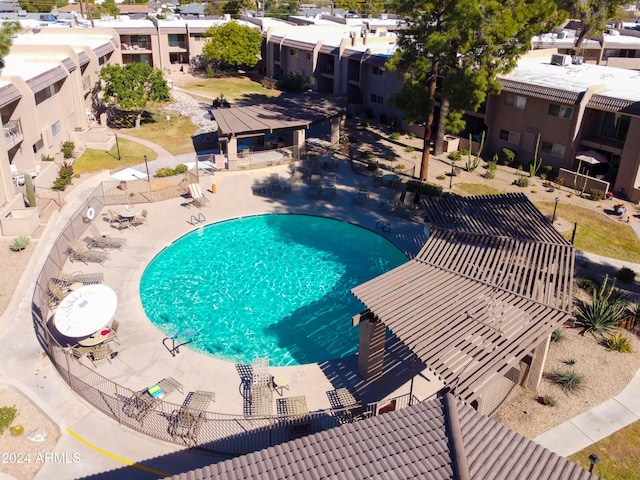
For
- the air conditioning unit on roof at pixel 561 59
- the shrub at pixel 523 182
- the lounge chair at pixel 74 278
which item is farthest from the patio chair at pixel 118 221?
the air conditioning unit on roof at pixel 561 59

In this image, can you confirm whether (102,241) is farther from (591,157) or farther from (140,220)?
(591,157)

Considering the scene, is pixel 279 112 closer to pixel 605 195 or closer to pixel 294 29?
pixel 605 195

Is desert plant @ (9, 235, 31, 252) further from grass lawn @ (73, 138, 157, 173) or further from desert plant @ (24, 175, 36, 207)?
grass lawn @ (73, 138, 157, 173)

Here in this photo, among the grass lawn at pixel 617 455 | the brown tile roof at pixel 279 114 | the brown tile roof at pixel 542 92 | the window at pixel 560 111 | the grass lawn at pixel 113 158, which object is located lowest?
the grass lawn at pixel 617 455

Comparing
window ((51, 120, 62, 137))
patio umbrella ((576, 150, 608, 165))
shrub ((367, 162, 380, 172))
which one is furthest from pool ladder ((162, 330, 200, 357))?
patio umbrella ((576, 150, 608, 165))

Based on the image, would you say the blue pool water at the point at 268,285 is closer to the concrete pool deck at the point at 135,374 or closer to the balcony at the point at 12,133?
the concrete pool deck at the point at 135,374

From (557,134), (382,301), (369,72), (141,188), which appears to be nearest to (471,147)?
(557,134)
